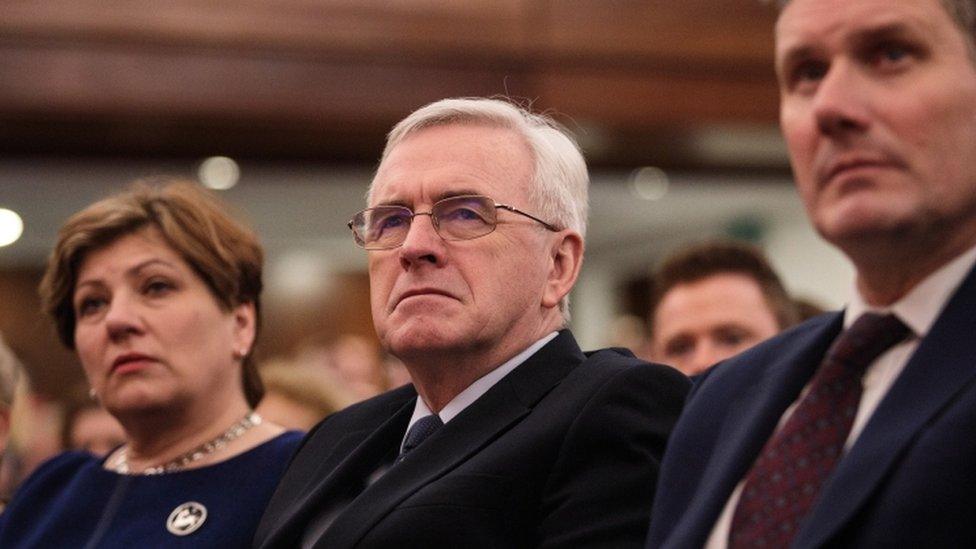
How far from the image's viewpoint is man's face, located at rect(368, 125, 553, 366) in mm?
2020

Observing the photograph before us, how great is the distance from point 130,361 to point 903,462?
5.37ft

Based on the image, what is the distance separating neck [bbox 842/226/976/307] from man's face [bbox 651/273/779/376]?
171cm

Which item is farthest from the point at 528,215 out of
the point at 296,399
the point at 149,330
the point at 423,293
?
the point at 296,399

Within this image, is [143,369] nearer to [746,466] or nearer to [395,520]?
[395,520]

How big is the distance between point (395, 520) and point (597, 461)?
278 millimetres

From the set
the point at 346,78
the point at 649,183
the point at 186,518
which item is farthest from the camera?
the point at 649,183

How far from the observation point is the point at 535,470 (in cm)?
184

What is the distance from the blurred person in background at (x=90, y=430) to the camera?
3.97 meters

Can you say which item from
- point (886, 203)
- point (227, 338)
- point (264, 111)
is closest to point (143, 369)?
point (227, 338)

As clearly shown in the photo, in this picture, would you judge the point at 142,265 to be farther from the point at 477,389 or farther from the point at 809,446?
the point at 809,446

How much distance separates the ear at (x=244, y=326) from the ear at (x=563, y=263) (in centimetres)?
74

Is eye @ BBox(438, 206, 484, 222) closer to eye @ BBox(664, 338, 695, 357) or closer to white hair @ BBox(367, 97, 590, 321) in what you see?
white hair @ BBox(367, 97, 590, 321)

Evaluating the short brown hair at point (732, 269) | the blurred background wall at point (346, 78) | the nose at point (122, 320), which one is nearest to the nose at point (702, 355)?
the short brown hair at point (732, 269)

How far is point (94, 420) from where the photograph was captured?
13.1ft
